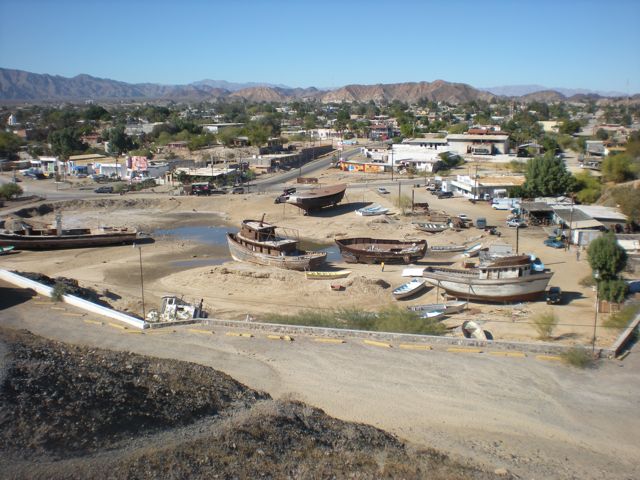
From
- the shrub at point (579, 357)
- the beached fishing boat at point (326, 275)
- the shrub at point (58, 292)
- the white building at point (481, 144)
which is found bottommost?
the beached fishing boat at point (326, 275)

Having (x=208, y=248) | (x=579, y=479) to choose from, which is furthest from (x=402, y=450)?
(x=208, y=248)

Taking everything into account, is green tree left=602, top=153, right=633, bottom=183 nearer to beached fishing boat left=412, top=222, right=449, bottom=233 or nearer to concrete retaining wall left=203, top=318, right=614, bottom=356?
beached fishing boat left=412, top=222, right=449, bottom=233

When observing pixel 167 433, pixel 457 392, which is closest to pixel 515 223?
pixel 457 392

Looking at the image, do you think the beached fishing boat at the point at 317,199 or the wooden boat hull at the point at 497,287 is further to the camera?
the beached fishing boat at the point at 317,199

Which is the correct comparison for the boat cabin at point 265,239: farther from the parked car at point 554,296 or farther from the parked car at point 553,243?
the parked car at point 553,243

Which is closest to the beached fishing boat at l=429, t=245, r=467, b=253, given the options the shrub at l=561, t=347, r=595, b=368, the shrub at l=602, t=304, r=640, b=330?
the shrub at l=602, t=304, r=640, b=330

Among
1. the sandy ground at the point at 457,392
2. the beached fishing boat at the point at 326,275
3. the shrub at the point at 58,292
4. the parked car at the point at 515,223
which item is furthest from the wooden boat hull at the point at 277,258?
the parked car at the point at 515,223

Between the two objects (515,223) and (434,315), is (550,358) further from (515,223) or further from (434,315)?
(515,223)
